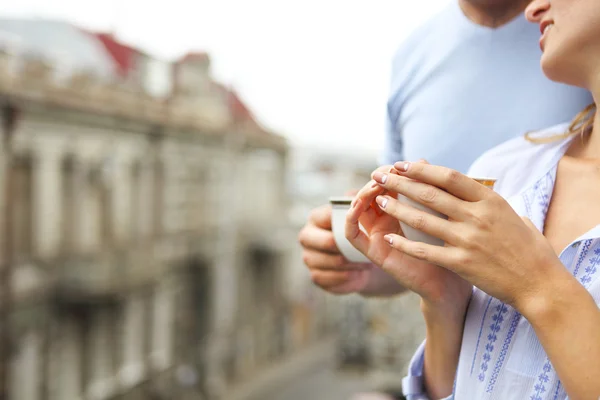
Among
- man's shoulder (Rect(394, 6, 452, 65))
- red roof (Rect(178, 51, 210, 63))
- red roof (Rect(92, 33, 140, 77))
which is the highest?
red roof (Rect(178, 51, 210, 63))

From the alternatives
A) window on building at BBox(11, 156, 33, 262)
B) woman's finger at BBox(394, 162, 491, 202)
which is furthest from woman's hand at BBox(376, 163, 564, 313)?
window on building at BBox(11, 156, 33, 262)

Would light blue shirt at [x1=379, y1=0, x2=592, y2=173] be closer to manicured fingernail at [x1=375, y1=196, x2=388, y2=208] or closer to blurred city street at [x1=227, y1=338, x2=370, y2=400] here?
manicured fingernail at [x1=375, y1=196, x2=388, y2=208]

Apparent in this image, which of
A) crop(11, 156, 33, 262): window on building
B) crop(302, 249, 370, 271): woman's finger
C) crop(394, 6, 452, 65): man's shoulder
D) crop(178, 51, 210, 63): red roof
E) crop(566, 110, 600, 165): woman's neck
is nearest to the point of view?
crop(566, 110, 600, 165): woman's neck

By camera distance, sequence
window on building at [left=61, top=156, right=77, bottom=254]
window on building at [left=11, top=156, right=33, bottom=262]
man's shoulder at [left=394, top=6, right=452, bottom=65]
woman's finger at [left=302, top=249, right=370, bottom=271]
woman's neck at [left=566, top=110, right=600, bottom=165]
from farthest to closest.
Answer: window on building at [left=61, top=156, right=77, bottom=254] → window on building at [left=11, top=156, right=33, bottom=262] → man's shoulder at [left=394, top=6, right=452, bottom=65] → woman's finger at [left=302, top=249, right=370, bottom=271] → woman's neck at [left=566, top=110, right=600, bottom=165]

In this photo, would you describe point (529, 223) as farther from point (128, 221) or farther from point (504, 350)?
point (128, 221)

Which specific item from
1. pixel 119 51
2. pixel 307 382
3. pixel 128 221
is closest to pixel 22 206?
pixel 128 221

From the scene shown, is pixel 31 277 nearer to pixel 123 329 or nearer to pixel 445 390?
pixel 123 329

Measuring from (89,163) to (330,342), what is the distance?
12.1 meters

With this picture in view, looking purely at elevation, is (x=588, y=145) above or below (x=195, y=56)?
below

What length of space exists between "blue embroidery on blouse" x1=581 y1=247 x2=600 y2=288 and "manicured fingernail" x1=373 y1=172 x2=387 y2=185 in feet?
0.72

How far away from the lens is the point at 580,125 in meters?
0.85

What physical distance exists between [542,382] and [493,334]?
72mm

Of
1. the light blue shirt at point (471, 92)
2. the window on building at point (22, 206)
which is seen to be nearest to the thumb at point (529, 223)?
the light blue shirt at point (471, 92)

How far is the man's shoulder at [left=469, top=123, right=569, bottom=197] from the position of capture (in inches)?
32.7
